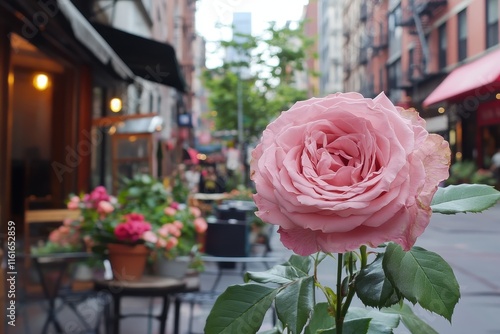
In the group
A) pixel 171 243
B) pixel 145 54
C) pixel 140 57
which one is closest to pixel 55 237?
pixel 171 243

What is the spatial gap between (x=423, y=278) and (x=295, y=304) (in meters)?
0.17

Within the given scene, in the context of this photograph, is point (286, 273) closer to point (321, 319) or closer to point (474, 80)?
point (321, 319)

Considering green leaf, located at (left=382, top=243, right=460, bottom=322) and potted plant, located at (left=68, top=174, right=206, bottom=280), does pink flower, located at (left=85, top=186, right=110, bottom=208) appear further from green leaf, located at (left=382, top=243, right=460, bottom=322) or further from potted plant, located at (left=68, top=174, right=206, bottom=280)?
green leaf, located at (left=382, top=243, right=460, bottom=322)

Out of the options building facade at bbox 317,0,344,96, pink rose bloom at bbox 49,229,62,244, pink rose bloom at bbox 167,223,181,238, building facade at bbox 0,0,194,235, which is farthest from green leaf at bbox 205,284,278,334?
building facade at bbox 317,0,344,96

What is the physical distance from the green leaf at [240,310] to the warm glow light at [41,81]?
11.0 m

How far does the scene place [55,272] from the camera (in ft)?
14.9

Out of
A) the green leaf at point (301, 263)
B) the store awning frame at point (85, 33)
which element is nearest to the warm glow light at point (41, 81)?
the store awning frame at point (85, 33)

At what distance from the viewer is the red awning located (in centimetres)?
1549

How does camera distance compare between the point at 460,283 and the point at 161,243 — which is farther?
the point at 161,243

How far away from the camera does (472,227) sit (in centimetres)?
1127

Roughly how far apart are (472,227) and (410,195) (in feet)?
36.6

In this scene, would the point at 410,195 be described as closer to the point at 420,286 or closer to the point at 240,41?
the point at 420,286

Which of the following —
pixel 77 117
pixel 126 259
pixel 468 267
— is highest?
pixel 77 117

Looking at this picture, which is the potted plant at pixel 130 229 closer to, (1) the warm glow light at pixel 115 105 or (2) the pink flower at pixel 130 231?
(2) the pink flower at pixel 130 231
